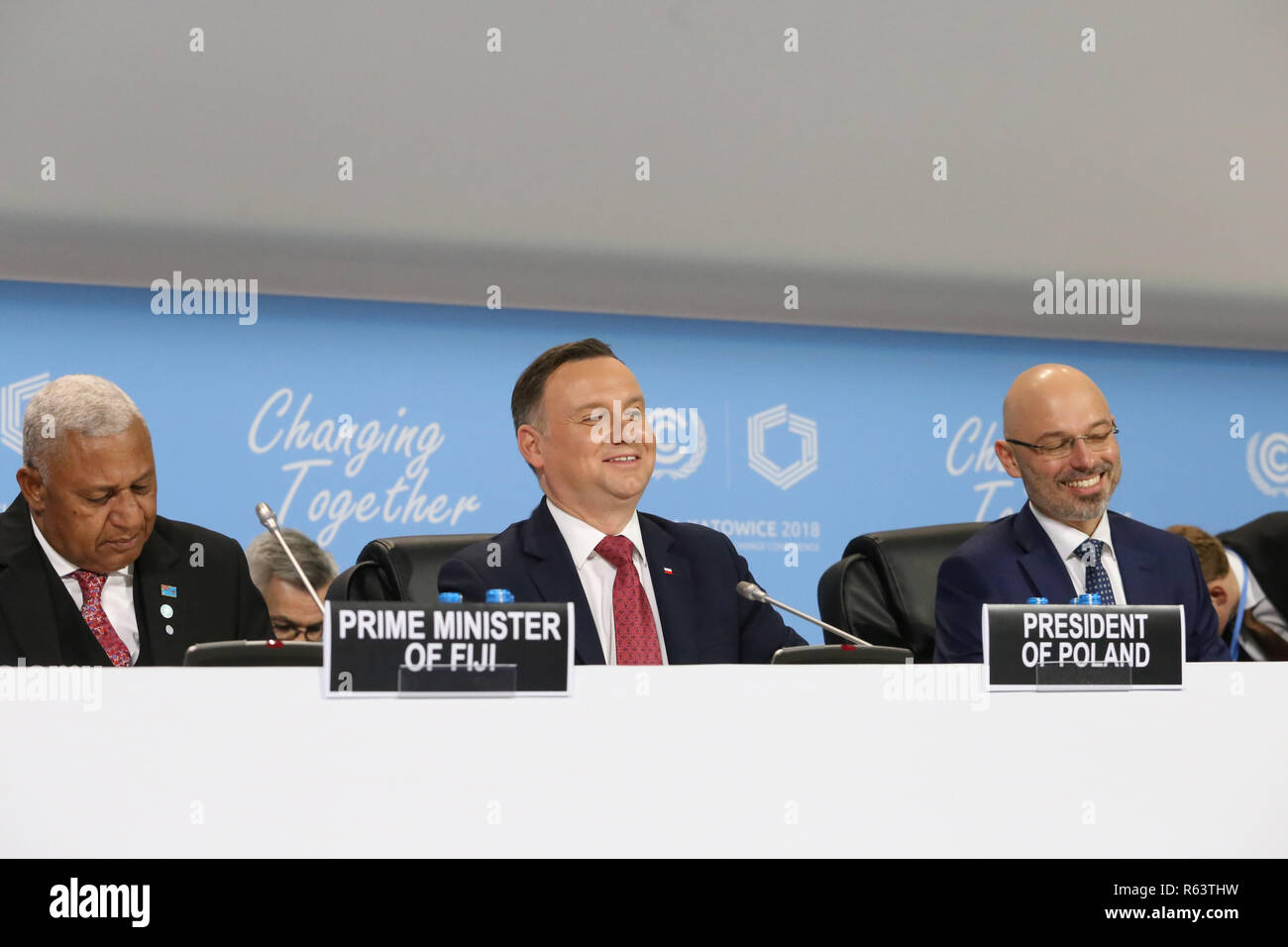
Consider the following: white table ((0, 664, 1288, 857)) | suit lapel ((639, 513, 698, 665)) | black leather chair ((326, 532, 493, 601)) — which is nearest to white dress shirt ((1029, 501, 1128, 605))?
suit lapel ((639, 513, 698, 665))

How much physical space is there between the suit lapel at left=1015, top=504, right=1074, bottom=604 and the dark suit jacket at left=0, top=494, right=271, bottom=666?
48.4 inches

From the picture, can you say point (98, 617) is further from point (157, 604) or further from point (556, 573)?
point (556, 573)

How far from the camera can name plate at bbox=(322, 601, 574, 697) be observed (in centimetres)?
106

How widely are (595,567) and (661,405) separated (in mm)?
2210

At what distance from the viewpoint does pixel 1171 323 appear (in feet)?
14.9

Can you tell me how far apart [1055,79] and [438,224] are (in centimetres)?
177

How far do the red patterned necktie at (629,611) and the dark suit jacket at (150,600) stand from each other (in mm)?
569

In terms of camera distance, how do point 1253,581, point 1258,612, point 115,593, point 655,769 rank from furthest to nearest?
point 1253,581 → point 1258,612 → point 115,593 → point 655,769

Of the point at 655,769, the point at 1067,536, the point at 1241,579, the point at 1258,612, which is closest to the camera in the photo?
the point at 655,769

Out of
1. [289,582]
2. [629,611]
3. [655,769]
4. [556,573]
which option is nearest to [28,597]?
[556,573]

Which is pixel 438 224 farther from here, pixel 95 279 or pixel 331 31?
pixel 95 279

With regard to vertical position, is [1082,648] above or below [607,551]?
below

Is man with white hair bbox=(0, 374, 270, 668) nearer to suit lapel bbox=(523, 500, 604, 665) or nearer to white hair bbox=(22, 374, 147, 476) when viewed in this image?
white hair bbox=(22, 374, 147, 476)

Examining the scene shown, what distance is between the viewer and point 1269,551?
122 inches
